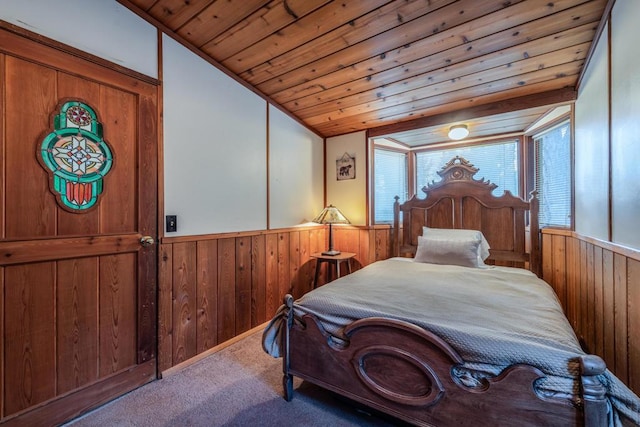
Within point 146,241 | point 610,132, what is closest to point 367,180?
point 610,132

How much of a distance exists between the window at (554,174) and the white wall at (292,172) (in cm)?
240

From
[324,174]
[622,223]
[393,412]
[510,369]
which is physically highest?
[324,174]

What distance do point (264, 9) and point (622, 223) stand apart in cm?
236

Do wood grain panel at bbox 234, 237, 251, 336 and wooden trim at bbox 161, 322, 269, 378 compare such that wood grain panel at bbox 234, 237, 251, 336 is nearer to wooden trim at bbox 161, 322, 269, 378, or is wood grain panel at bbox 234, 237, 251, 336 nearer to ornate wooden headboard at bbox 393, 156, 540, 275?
wooden trim at bbox 161, 322, 269, 378

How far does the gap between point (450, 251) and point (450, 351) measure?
1565 millimetres

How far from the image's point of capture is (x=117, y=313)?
6.02 feet

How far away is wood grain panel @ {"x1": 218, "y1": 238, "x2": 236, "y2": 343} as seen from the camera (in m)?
2.43

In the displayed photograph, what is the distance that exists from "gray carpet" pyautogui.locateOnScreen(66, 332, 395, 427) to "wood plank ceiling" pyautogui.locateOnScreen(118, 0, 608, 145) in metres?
2.43

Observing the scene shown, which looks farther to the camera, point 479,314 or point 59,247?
point 59,247

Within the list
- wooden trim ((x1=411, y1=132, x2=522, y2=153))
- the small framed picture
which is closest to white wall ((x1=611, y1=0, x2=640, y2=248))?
wooden trim ((x1=411, y1=132, x2=522, y2=153))

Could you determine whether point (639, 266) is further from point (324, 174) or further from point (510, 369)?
point (324, 174)

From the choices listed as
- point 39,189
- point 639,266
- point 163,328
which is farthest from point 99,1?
point 639,266

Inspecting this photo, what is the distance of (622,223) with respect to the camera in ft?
4.65

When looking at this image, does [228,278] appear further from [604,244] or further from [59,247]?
[604,244]
